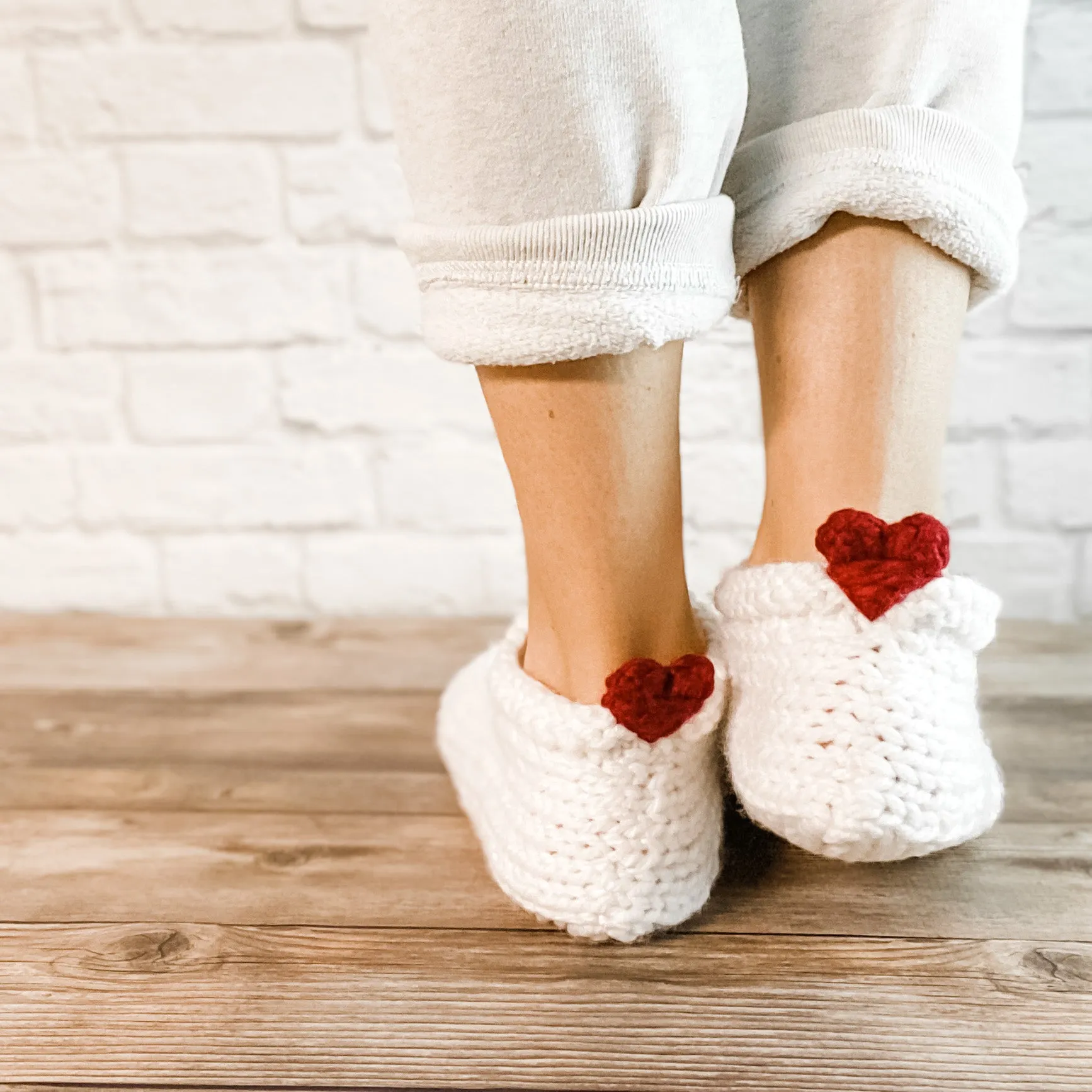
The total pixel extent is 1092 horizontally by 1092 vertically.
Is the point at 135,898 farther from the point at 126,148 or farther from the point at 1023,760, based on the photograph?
the point at 126,148

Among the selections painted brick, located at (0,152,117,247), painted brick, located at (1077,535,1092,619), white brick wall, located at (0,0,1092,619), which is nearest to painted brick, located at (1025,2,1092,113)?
white brick wall, located at (0,0,1092,619)

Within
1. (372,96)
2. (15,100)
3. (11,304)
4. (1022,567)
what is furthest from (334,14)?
(1022,567)

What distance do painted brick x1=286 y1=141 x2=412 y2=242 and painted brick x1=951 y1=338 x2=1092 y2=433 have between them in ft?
1.87

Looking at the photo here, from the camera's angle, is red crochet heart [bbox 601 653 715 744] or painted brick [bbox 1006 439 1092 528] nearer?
red crochet heart [bbox 601 653 715 744]

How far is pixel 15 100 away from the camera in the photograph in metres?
0.98

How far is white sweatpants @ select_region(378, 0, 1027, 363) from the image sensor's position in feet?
1.39

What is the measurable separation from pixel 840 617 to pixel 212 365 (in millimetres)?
768

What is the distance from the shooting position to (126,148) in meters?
0.99

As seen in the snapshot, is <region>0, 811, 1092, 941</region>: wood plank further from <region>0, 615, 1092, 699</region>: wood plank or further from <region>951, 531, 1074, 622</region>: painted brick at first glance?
<region>951, 531, 1074, 622</region>: painted brick

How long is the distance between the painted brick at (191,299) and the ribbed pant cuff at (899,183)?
1.96 ft

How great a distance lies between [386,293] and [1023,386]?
0.63m

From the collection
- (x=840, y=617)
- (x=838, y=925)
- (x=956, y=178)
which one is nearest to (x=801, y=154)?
(x=956, y=178)

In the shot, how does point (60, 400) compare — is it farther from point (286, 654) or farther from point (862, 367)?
point (862, 367)

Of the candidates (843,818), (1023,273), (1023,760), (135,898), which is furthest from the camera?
(1023,273)
